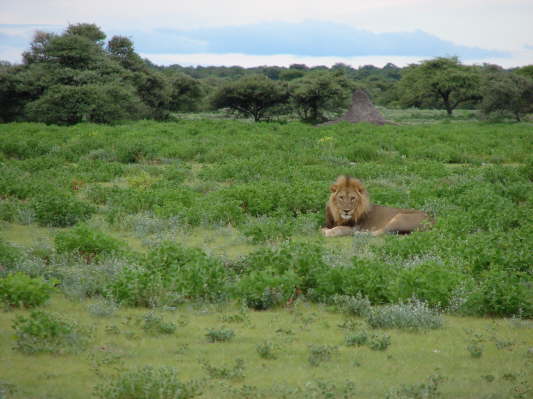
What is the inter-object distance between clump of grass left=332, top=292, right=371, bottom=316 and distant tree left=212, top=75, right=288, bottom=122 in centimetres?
3794

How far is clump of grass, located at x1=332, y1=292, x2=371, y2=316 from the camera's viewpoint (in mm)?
6834

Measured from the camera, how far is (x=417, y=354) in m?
5.86

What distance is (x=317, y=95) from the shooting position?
1738 inches

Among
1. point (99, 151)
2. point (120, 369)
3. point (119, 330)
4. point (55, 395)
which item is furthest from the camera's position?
point (99, 151)

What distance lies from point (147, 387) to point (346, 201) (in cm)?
589

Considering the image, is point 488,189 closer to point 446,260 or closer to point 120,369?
point 446,260

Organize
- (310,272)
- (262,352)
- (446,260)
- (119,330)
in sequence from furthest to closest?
(446,260), (310,272), (119,330), (262,352)

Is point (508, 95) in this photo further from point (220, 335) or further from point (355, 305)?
point (220, 335)

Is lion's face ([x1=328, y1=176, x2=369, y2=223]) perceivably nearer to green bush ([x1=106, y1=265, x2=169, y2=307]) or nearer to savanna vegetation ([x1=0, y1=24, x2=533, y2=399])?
savanna vegetation ([x1=0, y1=24, x2=533, y2=399])

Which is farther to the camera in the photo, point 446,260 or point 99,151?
point 99,151

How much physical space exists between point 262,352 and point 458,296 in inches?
96.0

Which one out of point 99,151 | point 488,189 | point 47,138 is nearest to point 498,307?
point 488,189

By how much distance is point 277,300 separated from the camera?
708cm

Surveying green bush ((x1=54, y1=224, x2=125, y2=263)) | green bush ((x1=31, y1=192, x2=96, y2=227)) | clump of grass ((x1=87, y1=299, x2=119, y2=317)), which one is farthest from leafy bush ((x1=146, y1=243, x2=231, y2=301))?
green bush ((x1=31, y1=192, x2=96, y2=227))
